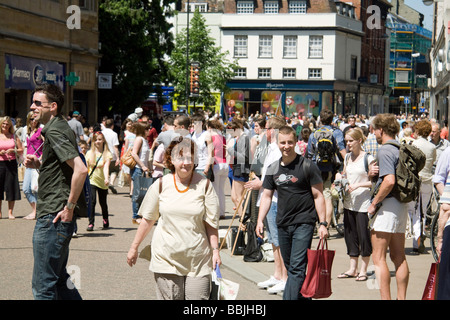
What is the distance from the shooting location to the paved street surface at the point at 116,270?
8445mm

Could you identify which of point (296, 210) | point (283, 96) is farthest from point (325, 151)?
point (283, 96)

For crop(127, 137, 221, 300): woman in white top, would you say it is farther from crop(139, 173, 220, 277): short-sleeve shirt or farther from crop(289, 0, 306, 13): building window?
crop(289, 0, 306, 13): building window

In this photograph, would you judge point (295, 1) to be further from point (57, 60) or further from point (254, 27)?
point (57, 60)

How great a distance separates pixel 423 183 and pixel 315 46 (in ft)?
207

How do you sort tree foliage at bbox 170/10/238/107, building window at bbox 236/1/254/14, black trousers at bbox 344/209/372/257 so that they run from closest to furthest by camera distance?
black trousers at bbox 344/209/372/257
tree foliage at bbox 170/10/238/107
building window at bbox 236/1/254/14

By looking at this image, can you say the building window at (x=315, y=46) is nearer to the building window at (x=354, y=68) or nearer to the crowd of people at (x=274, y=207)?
the building window at (x=354, y=68)

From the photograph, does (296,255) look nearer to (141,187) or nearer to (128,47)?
(141,187)

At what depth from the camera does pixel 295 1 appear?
251 feet

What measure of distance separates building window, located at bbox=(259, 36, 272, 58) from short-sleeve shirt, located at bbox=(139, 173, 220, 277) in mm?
68700

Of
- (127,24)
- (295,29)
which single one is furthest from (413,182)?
(295,29)

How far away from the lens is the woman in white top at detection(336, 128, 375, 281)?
970cm

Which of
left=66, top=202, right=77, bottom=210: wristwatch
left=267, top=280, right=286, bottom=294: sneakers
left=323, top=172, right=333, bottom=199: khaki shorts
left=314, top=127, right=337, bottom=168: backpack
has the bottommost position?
left=267, top=280, right=286, bottom=294: sneakers

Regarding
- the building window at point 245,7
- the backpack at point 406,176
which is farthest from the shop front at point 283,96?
the backpack at point 406,176

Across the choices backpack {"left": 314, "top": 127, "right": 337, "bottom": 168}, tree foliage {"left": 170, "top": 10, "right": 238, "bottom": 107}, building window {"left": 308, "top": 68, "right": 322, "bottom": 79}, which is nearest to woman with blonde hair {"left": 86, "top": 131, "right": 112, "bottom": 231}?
backpack {"left": 314, "top": 127, "right": 337, "bottom": 168}
